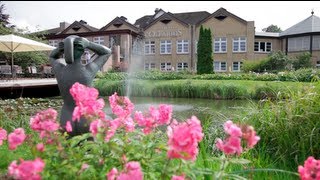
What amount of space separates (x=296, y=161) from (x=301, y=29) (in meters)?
37.3

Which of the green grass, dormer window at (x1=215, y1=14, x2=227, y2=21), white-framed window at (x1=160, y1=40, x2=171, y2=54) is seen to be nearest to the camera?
the green grass

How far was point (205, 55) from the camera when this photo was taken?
2975 cm

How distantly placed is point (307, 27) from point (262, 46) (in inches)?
199

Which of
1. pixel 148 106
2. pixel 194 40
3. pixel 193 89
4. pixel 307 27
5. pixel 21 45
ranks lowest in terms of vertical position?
pixel 148 106

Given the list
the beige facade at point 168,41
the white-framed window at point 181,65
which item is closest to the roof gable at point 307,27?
the beige facade at point 168,41

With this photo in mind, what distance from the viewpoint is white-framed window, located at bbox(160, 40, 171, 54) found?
3958 cm

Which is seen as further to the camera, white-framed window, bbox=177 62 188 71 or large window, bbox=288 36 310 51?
white-framed window, bbox=177 62 188 71

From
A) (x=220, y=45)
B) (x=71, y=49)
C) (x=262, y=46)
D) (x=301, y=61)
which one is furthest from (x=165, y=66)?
(x=71, y=49)

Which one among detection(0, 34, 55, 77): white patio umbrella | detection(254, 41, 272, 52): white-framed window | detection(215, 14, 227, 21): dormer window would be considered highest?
detection(215, 14, 227, 21): dormer window

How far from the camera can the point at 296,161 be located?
3.82 metres

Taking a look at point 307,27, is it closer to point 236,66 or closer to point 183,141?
point 236,66

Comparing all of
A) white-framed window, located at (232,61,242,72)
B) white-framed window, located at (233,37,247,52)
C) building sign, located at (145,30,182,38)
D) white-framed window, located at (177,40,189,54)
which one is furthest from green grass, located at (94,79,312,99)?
building sign, located at (145,30,182,38)

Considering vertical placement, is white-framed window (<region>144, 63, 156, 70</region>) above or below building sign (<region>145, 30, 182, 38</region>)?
below

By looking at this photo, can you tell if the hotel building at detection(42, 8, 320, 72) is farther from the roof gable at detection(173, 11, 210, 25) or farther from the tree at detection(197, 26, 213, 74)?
the tree at detection(197, 26, 213, 74)
